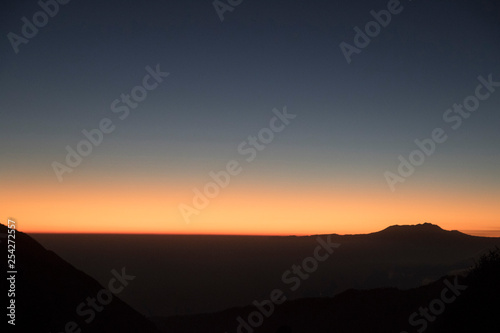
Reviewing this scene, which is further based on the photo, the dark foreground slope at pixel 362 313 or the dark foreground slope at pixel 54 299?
the dark foreground slope at pixel 54 299

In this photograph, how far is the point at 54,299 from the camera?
25.8 m

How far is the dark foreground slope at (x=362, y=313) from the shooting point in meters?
19.4

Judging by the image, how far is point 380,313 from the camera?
45.1 m

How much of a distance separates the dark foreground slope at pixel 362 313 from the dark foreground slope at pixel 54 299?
14.4 meters

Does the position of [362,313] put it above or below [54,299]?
below

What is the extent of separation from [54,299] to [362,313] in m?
34.9

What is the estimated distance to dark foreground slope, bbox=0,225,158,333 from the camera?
2216 cm

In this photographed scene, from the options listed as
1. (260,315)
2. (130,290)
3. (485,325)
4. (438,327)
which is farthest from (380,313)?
(130,290)

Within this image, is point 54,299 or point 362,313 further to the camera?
point 362,313

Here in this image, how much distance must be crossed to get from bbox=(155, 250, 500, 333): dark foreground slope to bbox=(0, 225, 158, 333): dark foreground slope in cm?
1436

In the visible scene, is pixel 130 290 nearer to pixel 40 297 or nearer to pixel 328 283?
pixel 328 283

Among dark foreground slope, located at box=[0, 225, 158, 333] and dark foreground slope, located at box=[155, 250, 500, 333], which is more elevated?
dark foreground slope, located at box=[0, 225, 158, 333]

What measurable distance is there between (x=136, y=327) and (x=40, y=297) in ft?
32.5

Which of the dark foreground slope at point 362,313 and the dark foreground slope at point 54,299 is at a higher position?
the dark foreground slope at point 54,299
